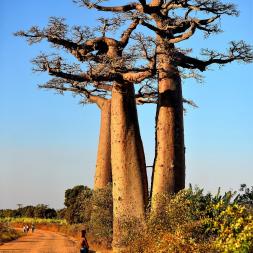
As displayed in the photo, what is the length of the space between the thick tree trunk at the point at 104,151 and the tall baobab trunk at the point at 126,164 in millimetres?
4200

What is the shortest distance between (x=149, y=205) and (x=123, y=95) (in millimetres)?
2028

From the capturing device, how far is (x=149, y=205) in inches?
438

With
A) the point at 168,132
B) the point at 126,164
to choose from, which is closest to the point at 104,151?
the point at 126,164

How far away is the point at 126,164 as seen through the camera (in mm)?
11266

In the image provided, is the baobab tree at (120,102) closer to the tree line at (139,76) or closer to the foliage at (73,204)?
the tree line at (139,76)

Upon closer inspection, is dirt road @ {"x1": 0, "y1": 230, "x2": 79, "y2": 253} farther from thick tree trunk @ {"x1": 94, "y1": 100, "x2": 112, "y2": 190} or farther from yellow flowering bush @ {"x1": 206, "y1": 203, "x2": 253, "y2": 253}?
yellow flowering bush @ {"x1": 206, "y1": 203, "x2": 253, "y2": 253}

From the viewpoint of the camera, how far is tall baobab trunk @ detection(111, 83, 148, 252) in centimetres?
1103

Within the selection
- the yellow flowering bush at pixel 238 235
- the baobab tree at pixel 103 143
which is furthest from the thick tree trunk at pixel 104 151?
the yellow flowering bush at pixel 238 235

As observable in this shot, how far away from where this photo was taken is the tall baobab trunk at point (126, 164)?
11.0m

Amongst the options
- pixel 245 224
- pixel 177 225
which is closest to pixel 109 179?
pixel 177 225

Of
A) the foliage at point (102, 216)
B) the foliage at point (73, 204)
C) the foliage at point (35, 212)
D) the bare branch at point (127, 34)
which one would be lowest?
the foliage at point (102, 216)

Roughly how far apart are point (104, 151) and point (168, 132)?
505 centimetres

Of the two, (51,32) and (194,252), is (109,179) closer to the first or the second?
(51,32)

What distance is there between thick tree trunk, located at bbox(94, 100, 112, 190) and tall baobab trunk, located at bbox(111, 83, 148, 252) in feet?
13.8
